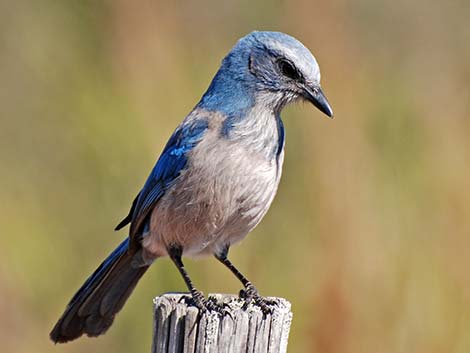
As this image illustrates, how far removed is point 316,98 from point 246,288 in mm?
899

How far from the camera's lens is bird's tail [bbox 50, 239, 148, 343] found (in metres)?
5.20

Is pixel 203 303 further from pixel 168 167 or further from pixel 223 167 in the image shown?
pixel 168 167

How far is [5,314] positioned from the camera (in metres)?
5.71

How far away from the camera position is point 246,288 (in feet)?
Result: 16.6

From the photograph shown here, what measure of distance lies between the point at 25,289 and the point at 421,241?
2.03 metres

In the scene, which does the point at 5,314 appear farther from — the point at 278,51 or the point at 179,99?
the point at 278,51

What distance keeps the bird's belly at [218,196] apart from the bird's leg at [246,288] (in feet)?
0.75

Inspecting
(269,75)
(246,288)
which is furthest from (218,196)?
(269,75)

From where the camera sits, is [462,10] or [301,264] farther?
[462,10]

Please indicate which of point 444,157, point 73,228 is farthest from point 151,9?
point 444,157

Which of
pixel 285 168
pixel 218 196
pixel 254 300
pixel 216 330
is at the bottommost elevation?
pixel 216 330

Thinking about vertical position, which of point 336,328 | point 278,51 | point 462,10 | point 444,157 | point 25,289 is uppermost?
point 462,10

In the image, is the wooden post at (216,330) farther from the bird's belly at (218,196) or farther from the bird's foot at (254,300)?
the bird's belly at (218,196)

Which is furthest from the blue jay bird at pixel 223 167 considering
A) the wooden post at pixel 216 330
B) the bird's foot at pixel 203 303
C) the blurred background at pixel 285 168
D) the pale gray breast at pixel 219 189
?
the wooden post at pixel 216 330
